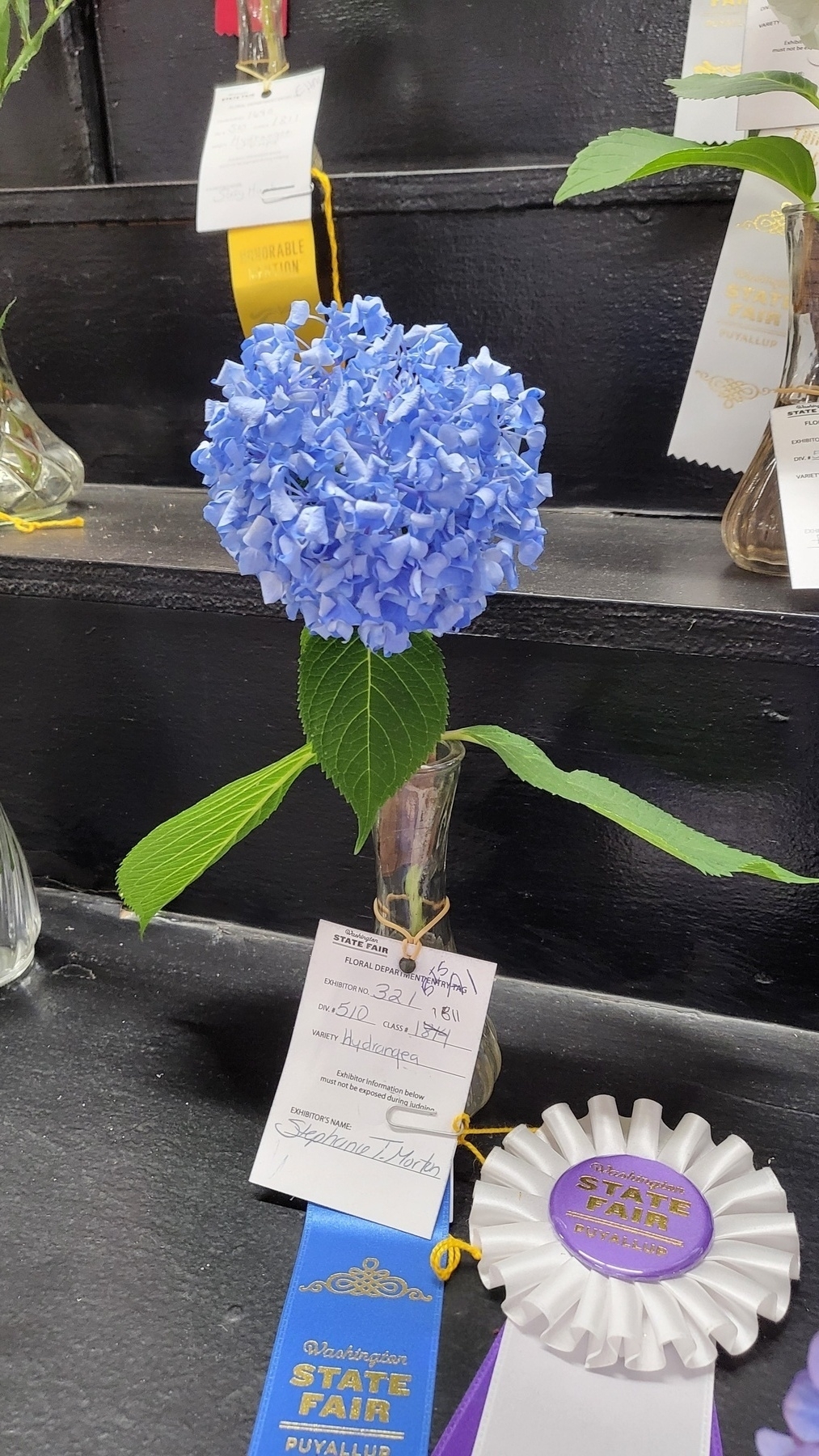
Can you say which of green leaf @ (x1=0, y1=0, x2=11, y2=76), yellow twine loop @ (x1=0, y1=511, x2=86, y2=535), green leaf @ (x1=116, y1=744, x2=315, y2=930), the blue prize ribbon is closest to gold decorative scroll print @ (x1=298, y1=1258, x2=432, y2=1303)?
the blue prize ribbon

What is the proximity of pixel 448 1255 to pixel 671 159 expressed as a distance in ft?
2.15

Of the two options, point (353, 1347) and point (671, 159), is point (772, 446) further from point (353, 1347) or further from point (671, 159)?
point (353, 1347)

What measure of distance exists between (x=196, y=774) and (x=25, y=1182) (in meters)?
0.35

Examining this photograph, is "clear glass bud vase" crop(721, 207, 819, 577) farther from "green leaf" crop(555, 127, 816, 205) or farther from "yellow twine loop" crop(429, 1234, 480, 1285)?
"yellow twine loop" crop(429, 1234, 480, 1285)

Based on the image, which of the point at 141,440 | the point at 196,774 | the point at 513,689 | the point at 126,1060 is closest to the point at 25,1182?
the point at 126,1060

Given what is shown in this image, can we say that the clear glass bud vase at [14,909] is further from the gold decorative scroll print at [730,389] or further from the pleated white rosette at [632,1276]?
the gold decorative scroll print at [730,389]

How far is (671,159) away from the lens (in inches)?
21.1

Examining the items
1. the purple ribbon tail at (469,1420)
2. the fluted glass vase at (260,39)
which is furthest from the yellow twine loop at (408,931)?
the fluted glass vase at (260,39)

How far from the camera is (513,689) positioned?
2.52 feet

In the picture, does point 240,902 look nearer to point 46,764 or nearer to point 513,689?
point 46,764

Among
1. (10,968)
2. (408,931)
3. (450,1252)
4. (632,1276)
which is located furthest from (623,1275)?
(10,968)

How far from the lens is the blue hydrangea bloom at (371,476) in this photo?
0.42m

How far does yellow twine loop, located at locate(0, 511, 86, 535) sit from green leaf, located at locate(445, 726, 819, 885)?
0.43m

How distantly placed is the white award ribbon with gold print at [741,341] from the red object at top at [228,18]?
44cm
